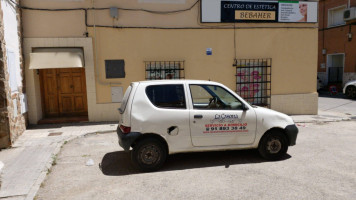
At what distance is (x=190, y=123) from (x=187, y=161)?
1006 mm

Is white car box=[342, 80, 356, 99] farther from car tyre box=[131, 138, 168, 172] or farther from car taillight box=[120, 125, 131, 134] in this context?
car taillight box=[120, 125, 131, 134]

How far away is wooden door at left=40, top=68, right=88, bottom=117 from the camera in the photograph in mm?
10336

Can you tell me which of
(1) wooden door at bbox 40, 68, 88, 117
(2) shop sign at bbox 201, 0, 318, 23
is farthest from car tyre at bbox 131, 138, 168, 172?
(2) shop sign at bbox 201, 0, 318, 23

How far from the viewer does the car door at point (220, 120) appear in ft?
18.0

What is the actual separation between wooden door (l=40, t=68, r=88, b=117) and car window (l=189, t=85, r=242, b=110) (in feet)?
20.2

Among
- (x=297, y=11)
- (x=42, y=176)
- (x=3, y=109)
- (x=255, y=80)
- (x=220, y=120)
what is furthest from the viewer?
(x=255, y=80)

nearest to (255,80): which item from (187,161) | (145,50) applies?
(145,50)

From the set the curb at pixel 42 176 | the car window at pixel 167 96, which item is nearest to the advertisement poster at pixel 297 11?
the car window at pixel 167 96

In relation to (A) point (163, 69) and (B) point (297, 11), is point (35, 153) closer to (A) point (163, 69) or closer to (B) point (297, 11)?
(A) point (163, 69)

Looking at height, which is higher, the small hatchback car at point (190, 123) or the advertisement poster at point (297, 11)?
the advertisement poster at point (297, 11)

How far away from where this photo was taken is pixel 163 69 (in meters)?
10.2

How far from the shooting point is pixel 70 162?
19.7ft

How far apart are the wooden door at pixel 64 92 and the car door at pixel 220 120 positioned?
621 cm

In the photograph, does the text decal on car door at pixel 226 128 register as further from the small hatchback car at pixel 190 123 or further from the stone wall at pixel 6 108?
the stone wall at pixel 6 108
